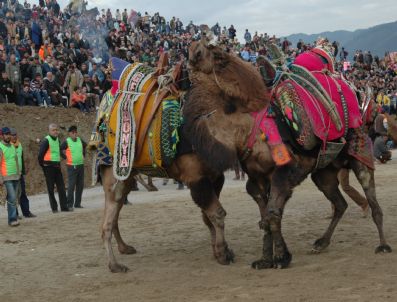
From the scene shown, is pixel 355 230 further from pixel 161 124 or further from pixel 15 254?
pixel 15 254

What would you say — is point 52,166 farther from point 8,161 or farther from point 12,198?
point 12,198

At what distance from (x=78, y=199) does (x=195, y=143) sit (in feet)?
26.0

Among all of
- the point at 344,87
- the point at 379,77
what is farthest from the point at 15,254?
the point at 379,77

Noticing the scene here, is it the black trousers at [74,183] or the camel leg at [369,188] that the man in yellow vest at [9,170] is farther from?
the camel leg at [369,188]

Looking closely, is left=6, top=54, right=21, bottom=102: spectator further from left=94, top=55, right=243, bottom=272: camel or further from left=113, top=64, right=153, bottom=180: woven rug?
left=94, top=55, right=243, bottom=272: camel

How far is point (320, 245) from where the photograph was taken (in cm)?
802

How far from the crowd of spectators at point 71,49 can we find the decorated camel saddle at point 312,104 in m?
6.14

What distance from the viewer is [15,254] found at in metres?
9.06

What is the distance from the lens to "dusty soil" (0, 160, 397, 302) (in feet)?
20.4

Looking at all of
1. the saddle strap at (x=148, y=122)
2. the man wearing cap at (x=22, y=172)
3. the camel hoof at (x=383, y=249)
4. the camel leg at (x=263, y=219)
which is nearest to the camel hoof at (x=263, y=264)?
the camel leg at (x=263, y=219)

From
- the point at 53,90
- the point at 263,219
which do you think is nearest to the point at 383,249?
the point at 263,219

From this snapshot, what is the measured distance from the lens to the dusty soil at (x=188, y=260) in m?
6.22

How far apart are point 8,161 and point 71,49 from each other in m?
11.5

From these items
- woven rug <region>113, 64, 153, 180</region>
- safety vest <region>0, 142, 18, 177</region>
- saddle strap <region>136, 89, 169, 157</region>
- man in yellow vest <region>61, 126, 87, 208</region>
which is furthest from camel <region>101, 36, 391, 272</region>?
man in yellow vest <region>61, 126, 87, 208</region>
